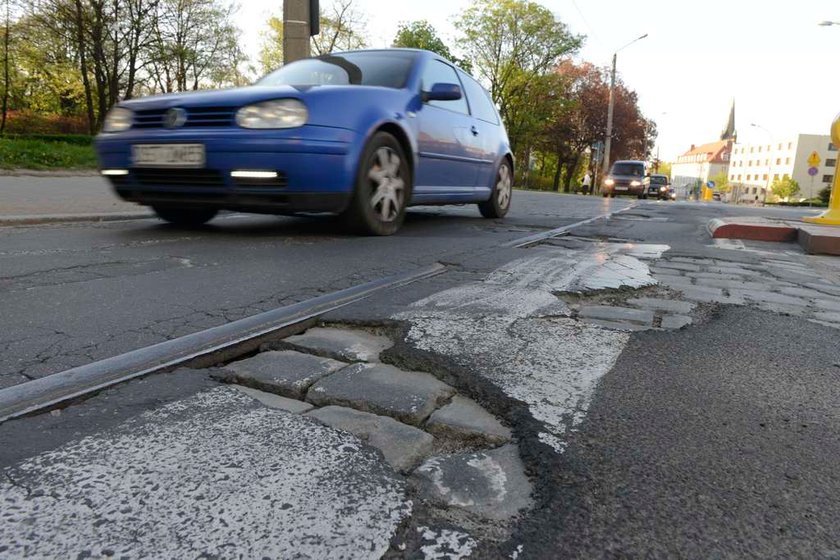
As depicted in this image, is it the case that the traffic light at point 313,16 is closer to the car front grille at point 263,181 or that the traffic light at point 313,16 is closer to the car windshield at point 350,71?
the car windshield at point 350,71

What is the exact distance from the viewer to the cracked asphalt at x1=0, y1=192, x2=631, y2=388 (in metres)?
2.10

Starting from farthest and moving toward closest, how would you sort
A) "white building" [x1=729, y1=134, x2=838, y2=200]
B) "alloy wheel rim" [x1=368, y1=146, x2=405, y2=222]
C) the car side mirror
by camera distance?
"white building" [x1=729, y1=134, x2=838, y2=200]
the car side mirror
"alloy wheel rim" [x1=368, y1=146, x2=405, y2=222]

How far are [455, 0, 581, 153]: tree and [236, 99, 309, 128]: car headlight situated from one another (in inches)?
1601

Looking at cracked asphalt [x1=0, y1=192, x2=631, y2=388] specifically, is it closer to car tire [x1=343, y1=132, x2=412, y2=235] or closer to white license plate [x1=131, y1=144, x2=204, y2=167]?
car tire [x1=343, y1=132, x2=412, y2=235]

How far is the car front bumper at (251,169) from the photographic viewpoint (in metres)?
4.19

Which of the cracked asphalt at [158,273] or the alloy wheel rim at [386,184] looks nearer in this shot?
Answer: the cracked asphalt at [158,273]

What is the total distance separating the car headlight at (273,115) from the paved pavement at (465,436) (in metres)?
1.66

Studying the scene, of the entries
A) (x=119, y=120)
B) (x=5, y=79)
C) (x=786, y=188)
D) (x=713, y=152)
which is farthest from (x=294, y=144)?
(x=713, y=152)

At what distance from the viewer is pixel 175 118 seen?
14.3ft

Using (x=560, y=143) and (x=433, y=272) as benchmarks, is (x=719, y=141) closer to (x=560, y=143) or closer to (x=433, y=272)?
(x=560, y=143)

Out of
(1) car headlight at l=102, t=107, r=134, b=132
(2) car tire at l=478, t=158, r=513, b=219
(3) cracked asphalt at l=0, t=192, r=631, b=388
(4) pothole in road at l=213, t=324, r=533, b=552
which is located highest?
(1) car headlight at l=102, t=107, r=134, b=132

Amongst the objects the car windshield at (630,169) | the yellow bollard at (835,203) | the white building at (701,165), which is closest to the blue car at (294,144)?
the yellow bollard at (835,203)

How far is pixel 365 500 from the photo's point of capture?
1.14 m

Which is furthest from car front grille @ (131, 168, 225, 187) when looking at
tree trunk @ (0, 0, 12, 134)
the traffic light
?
tree trunk @ (0, 0, 12, 134)
